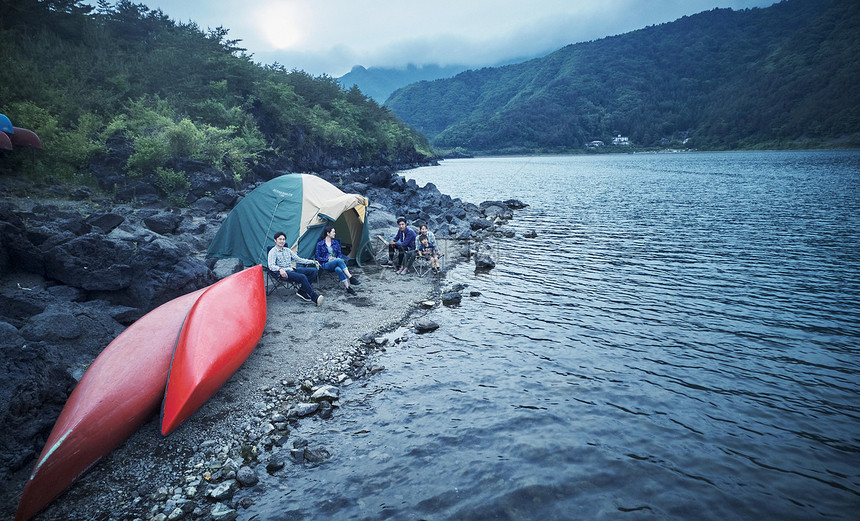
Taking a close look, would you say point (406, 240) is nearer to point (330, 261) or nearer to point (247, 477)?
point (330, 261)

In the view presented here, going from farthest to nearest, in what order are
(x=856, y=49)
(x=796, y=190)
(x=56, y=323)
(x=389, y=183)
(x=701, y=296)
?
(x=856, y=49) → (x=389, y=183) → (x=796, y=190) → (x=701, y=296) → (x=56, y=323)

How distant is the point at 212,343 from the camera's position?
6738 millimetres

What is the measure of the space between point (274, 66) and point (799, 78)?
13523 centimetres

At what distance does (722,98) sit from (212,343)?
17617cm

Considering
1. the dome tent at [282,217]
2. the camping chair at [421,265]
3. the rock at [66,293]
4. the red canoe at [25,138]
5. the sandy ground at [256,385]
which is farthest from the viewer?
the red canoe at [25,138]

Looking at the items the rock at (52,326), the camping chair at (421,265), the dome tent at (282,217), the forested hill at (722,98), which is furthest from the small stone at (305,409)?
the forested hill at (722,98)

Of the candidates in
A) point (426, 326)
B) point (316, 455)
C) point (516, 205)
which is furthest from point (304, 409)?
point (516, 205)

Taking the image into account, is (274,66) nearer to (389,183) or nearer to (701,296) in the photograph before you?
(389,183)

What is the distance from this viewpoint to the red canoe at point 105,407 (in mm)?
4590

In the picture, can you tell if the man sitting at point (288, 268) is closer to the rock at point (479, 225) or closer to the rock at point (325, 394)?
the rock at point (325, 394)

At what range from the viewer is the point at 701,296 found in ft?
38.4

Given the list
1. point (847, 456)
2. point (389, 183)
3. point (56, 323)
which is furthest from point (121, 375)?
point (389, 183)

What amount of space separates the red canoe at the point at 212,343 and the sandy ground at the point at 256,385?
34 cm

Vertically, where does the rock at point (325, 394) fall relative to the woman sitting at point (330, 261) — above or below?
below
